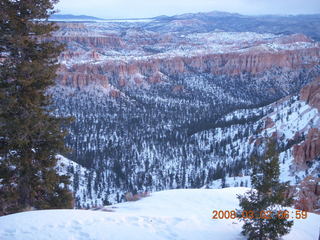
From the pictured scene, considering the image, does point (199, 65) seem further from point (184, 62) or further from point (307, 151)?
point (307, 151)

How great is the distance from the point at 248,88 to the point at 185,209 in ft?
477

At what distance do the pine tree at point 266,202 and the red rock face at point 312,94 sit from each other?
56.6 metres

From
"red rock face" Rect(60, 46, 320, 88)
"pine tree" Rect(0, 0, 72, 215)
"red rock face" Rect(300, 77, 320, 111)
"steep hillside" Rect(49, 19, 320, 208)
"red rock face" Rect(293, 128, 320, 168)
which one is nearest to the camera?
"pine tree" Rect(0, 0, 72, 215)

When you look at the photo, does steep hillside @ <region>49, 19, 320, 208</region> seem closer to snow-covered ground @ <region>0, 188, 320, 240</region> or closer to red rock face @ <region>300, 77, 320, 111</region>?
red rock face @ <region>300, 77, 320, 111</region>

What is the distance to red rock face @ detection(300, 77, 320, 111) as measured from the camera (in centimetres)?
6098

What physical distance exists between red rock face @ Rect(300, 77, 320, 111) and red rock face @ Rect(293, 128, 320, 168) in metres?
20.0

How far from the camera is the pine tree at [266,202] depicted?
786 cm

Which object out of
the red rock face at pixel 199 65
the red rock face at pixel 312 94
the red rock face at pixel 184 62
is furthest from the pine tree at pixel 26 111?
the red rock face at pixel 199 65

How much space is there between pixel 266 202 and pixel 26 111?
26.6 feet

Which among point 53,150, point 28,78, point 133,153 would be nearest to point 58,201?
point 53,150

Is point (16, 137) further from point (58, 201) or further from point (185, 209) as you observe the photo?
point (185, 209)

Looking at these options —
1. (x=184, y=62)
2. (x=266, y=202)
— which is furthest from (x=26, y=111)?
(x=184, y=62)

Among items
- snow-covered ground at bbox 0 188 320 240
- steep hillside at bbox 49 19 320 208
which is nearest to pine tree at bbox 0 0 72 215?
snow-covered ground at bbox 0 188 320 240

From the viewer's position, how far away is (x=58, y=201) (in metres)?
11.8
